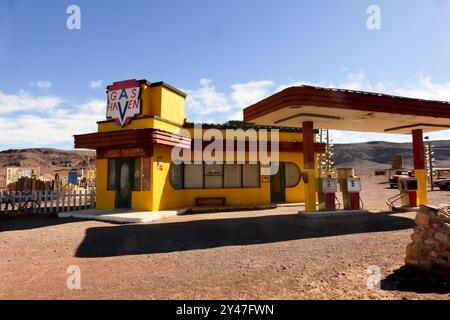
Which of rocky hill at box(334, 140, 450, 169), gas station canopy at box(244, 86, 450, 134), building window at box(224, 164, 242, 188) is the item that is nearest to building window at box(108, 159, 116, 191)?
building window at box(224, 164, 242, 188)

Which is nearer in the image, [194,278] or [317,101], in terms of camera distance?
[194,278]

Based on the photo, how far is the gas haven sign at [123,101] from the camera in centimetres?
1523

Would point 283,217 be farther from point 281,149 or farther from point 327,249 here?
point 281,149

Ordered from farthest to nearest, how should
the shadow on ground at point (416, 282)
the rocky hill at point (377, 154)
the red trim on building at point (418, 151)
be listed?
the rocky hill at point (377, 154)
the red trim on building at point (418, 151)
the shadow on ground at point (416, 282)

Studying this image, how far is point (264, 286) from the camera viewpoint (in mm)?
5293

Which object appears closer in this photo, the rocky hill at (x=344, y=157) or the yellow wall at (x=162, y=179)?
the yellow wall at (x=162, y=179)

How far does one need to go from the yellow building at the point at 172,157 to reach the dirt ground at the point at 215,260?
12.6 ft

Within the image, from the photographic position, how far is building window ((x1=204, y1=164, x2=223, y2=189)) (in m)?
17.1

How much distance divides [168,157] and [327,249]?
9.70 meters

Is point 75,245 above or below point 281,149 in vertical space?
below

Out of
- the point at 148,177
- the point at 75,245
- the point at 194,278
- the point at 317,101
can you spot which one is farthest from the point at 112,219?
the point at 317,101

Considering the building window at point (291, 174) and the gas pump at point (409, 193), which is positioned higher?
the building window at point (291, 174)

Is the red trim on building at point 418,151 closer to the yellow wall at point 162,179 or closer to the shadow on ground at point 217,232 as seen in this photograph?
the shadow on ground at point 217,232

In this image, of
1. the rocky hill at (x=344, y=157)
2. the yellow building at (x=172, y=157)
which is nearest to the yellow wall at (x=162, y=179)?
the yellow building at (x=172, y=157)
